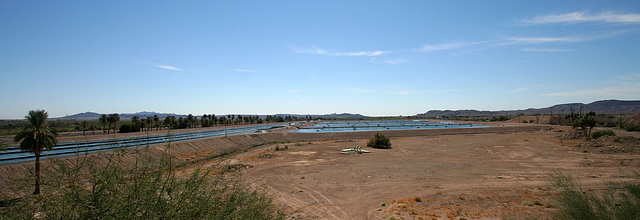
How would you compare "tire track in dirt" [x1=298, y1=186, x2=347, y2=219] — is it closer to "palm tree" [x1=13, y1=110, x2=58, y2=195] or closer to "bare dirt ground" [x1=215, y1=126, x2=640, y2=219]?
"bare dirt ground" [x1=215, y1=126, x2=640, y2=219]

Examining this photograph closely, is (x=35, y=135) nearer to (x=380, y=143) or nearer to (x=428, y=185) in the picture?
(x=428, y=185)

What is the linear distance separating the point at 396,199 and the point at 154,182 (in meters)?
16.1

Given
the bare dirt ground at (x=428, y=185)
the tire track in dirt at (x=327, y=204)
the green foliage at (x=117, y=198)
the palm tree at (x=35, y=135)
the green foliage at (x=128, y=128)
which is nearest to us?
the green foliage at (x=117, y=198)

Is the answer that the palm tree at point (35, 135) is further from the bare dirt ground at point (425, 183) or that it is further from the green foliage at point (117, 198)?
the green foliage at point (117, 198)

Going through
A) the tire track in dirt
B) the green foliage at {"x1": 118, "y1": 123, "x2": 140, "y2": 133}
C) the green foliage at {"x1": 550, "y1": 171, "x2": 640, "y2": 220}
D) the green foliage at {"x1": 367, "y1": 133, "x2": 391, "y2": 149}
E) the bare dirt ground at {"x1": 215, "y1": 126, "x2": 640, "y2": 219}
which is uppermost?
the green foliage at {"x1": 118, "y1": 123, "x2": 140, "y2": 133}

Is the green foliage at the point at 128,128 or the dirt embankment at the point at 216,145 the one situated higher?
the green foliage at the point at 128,128

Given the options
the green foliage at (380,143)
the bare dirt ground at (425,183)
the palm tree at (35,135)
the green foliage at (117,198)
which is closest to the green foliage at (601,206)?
the bare dirt ground at (425,183)

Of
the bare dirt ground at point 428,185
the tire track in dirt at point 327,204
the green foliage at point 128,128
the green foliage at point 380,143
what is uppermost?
the green foliage at point 128,128

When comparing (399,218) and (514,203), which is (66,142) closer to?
(399,218)

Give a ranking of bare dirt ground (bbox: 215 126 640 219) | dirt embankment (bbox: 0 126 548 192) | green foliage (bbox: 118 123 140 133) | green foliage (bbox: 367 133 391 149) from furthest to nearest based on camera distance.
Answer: green foliage (bbox: 118 123 140 133) < green foliage (bbox: 367 133 391 149) < dirt embankment (bbox: 0 126 548 192) < bare dirt ground (bbox: 215 126 640 219)

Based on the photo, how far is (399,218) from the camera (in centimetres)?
1508

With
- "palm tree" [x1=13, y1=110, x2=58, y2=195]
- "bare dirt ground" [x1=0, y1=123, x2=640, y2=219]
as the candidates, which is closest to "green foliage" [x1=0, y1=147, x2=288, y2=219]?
"bare dirt ground" [x1=0, y1=123, x2=640, y2=219]

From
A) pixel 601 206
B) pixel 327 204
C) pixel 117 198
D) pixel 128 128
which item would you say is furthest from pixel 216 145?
pixel 601 206

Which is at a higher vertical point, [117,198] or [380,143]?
[117,198]
